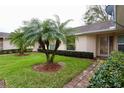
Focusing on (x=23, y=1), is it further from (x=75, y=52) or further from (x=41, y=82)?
(x=75, y=52)

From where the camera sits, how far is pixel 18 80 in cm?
973

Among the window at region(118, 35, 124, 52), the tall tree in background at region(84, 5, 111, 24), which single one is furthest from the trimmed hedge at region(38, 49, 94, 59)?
the tall tree in background at region(84, 5, 111, 24)

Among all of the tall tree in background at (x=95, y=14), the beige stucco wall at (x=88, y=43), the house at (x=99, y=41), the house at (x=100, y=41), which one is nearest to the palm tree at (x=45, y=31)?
the house at (x=100, y=41)

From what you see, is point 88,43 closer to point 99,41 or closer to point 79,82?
point 99,41

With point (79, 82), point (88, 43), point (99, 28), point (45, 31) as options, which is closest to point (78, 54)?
point (88, 43)

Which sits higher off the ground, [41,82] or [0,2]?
[0,2]

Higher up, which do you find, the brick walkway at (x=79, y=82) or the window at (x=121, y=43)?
the window at (x=121, y=43)

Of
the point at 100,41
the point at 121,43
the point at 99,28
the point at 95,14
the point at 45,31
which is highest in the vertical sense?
the point at 95,14

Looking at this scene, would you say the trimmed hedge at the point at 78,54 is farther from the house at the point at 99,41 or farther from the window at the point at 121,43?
the window at the point at 121,43

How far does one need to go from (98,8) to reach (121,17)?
2991 centimetres

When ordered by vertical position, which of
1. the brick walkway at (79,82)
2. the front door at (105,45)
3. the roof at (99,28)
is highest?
the roof at (99,28)

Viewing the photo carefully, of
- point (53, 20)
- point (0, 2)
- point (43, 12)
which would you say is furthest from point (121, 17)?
point (43, 12)

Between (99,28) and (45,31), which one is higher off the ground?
(99,28)

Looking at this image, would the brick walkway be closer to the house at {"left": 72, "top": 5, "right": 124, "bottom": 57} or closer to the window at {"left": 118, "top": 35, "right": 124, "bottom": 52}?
the window at {"left": 118, "top": 35, "right": 124, "bottom": 52}
